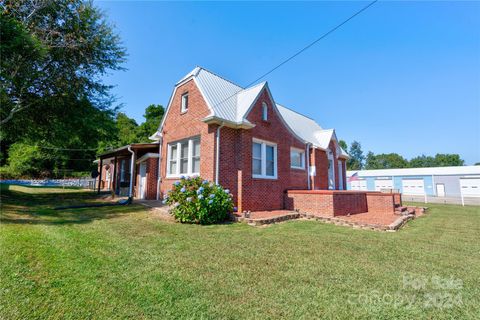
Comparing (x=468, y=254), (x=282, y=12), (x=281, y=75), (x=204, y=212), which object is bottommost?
(x=468, y=254)

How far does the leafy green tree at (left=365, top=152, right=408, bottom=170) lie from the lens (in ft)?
278

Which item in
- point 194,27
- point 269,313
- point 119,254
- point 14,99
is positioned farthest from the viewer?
point 14,99

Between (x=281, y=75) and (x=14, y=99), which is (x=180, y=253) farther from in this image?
(x=14, y=99)

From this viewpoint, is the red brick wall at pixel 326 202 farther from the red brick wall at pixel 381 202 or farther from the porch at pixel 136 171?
the porch at pixel 136 171

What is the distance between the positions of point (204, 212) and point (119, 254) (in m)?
3.38

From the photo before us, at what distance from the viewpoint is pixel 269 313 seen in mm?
2566

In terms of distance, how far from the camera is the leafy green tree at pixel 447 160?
263 feet

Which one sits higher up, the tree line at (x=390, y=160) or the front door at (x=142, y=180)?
the tree line at (x=390, y=160)

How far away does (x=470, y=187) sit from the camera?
31.8 metres


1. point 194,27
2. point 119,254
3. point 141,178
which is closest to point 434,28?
point 194,27

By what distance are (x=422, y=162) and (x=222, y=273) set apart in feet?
356

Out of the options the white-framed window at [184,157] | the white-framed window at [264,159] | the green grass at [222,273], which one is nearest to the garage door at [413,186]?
the white-framed window at [264,159]

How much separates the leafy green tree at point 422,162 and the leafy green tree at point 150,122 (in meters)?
95.1

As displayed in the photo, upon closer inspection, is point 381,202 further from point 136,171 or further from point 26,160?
point 26,160
